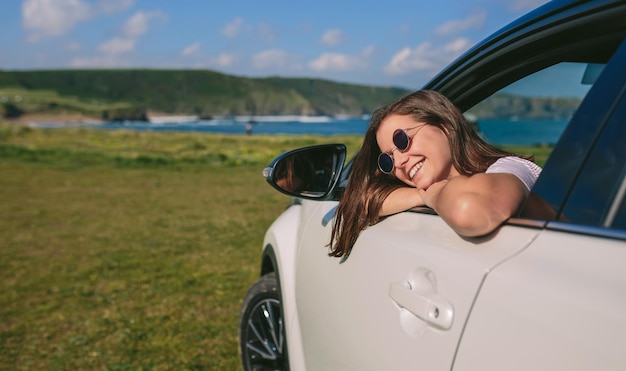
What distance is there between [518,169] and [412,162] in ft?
0.91

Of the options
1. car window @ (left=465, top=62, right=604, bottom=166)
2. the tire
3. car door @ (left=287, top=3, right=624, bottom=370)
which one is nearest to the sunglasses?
car door @ (left=287, top=3, right=624, bottom=370)

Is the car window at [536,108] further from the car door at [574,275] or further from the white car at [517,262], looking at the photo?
the car door at [574,275]

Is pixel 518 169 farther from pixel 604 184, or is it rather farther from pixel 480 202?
pixel 604 184

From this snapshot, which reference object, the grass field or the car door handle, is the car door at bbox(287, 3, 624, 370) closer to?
the car door handle

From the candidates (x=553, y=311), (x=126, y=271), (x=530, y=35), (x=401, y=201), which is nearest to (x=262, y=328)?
(x=401, y=201)

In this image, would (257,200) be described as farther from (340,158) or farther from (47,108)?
(47,108)

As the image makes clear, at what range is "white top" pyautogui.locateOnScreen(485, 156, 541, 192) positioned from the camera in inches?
59.1

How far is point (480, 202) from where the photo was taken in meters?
1.22

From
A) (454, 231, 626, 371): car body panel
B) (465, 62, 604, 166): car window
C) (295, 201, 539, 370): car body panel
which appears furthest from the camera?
(465, 62, 604, 166): car window

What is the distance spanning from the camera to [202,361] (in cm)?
410

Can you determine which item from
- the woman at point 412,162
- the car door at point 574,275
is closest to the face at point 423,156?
the woman at point 412,162

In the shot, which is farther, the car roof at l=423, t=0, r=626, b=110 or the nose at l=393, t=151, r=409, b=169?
the nose at l=393, t=151, r=409, b=169

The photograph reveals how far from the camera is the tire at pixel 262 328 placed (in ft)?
9.64

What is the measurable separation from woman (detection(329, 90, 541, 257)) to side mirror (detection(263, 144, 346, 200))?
0.36 m
